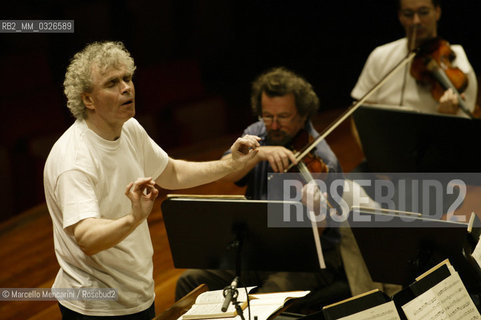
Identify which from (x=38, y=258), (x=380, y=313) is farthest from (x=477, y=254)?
(x=38, y=258)

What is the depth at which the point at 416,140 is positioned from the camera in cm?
309

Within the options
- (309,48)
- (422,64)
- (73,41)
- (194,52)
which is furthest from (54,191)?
(309,48)

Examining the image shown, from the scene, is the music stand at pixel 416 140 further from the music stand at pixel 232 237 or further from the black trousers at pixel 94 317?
the black trousers at pixel 94 317

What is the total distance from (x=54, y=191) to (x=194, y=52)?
13.6 ft

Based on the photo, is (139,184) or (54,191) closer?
(139,184)

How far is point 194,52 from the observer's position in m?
5.98

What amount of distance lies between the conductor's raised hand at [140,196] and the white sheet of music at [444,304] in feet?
2.68

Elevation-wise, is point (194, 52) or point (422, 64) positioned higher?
point (194, 52)

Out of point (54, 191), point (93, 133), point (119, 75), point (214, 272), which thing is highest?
point (119, 75)

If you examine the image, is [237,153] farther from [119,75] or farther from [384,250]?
[384,250]

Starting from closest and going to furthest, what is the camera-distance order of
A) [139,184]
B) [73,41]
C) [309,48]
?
[139,184]
[73,41]
[309,48]

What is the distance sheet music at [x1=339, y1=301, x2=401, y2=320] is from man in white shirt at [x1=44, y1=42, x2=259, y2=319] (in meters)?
0.73

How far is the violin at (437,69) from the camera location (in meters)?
3.53

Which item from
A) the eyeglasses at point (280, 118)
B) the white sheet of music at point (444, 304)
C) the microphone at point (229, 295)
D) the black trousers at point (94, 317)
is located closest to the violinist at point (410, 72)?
the eyeglasses at point (280, 118)
